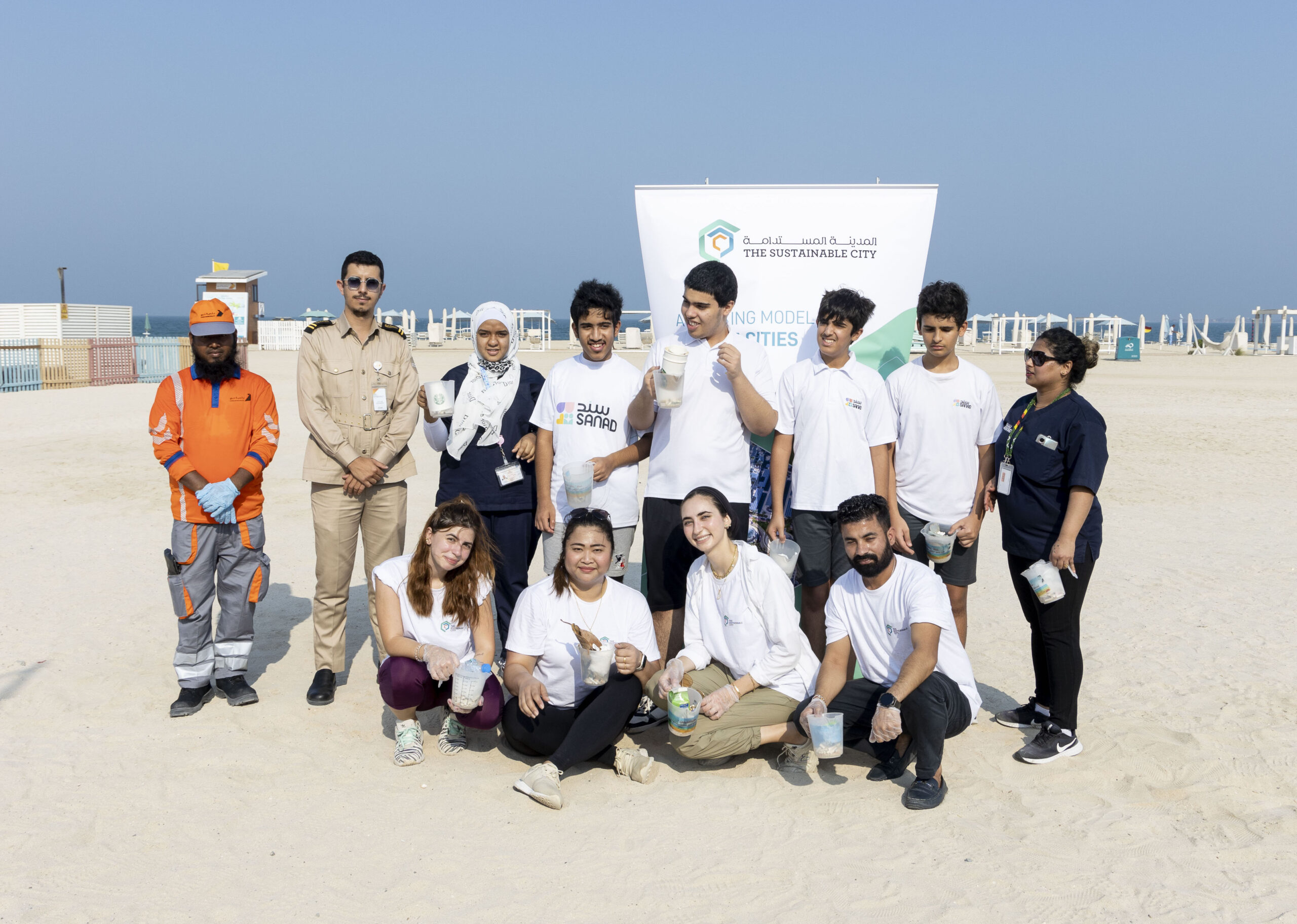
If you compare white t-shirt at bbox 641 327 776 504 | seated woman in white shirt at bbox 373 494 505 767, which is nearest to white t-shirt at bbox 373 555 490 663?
seated woman in white shirt at bbox 373 494 505 767

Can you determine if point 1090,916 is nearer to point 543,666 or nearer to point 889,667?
point 889,667

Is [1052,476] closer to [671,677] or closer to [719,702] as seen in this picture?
[719,702]

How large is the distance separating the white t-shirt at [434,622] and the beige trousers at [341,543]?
56cm

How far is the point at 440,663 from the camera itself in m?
4.32

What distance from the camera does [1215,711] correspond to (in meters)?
5.04

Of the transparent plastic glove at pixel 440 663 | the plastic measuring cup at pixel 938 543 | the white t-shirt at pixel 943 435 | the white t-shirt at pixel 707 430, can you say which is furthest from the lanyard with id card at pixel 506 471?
the plastic measuring cup at pixel 938 543

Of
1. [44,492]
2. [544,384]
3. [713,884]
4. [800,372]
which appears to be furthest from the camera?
[44,492]

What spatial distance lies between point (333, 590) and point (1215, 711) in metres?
4.76

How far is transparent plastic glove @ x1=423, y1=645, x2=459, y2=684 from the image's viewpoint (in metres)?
4.32

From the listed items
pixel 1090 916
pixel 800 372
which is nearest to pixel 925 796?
pixel 1090 916

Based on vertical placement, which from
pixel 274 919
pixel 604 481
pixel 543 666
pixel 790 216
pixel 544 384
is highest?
pixel 790 216

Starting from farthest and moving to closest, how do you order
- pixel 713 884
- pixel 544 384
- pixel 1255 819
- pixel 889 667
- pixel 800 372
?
pixel 544 384, pixel 800 372, pixel 889 667, pixel 1255 819, pixel 713 884

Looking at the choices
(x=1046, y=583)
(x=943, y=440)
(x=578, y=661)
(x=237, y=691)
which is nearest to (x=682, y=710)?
(x=578, y=661)

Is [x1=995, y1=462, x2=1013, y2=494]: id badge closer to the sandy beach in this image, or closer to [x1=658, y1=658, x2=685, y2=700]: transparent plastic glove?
the sandy beach
